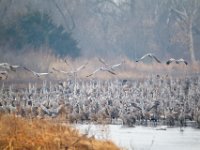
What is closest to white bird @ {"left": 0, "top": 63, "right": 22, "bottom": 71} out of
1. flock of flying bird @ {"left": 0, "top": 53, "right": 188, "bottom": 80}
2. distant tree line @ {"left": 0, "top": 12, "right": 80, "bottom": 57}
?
flock of flying bird @ {"left": 0, "top": 53, "right": 188, "bottom": 80}

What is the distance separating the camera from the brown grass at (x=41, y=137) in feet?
20.8

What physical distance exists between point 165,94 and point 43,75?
4.03ft

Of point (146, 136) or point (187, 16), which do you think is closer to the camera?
point (146, 136)

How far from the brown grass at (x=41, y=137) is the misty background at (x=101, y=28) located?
28.6 inches

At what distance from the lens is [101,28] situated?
6.88 m

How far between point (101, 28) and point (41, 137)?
1.29 m

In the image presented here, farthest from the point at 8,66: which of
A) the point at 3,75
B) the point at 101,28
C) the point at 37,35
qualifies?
the point at 101,28

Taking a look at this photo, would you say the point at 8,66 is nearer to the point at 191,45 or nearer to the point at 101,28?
the point at 101,28

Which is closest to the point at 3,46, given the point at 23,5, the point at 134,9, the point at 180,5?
the point at 23,5

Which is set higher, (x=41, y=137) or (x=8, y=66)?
(x=8, y=66)

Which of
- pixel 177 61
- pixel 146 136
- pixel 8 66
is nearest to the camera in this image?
pixel 146 136

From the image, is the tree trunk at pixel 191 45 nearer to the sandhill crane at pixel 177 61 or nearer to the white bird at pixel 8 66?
the sandhill crane at pixel 177 61

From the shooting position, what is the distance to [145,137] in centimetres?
653

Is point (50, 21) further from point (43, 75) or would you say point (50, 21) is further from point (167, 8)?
point (167, 8)
